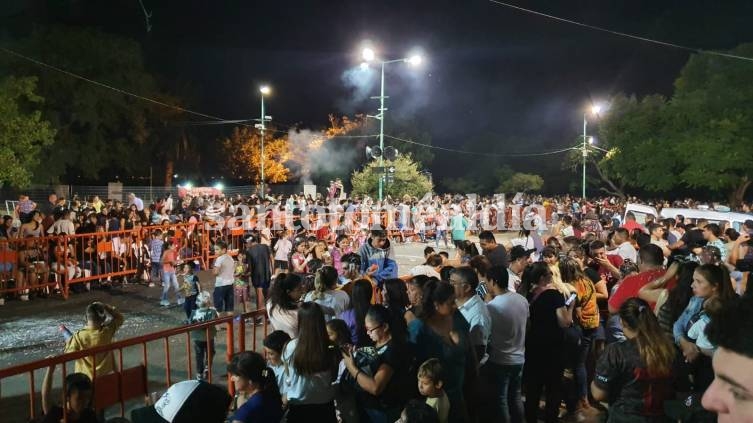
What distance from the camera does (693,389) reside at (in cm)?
413

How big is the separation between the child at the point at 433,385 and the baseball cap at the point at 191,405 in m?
1.35

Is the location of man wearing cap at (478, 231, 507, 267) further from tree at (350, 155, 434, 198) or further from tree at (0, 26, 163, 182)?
tree at (0, 26, 163, 182)

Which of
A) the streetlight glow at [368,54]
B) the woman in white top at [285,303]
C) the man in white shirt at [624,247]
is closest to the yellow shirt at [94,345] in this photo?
the woman in white top at [285,303]

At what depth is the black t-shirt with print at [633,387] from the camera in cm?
356

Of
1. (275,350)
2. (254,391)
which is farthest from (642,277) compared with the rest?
(254,391)

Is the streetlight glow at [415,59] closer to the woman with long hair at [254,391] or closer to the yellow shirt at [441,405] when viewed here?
the yellow shirt at [441,405]

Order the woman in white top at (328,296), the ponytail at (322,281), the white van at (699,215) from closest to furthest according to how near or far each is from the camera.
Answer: the woman in white top at (328,296) < the ponytail at (322,281) < the white van at (699,215)

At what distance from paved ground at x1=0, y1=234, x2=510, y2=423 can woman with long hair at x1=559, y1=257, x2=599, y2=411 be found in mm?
4024

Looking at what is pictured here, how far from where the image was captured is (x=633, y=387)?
3.58 metres

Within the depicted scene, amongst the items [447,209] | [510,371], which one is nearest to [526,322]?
[510,371]

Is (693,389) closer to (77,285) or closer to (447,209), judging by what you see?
(77,285)

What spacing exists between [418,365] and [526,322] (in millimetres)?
1616

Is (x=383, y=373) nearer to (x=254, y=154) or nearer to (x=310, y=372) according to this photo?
(x=310, y=372)

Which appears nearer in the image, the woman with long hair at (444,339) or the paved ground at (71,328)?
the woman with long hair at (444,339)
